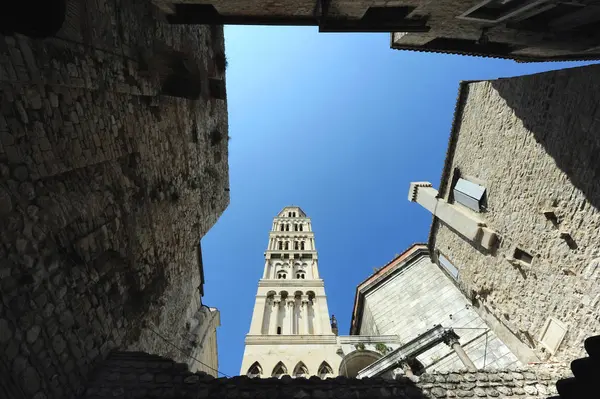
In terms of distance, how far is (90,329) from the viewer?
4.37 m

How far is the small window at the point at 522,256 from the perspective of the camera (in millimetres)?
7367

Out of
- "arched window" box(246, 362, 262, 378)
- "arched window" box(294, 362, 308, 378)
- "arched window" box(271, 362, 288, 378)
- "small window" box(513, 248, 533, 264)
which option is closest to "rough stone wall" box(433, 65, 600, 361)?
"small window" box(513, 248, 533, 264)

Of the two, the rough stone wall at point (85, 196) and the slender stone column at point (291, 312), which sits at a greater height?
the slender stone column at point (291, 312)

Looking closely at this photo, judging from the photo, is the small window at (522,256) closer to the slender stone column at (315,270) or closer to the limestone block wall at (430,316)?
the limestone block wall at (430,316)

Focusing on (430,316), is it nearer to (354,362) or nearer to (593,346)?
(354,362)

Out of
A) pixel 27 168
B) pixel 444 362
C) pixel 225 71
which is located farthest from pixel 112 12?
pixel 444 362

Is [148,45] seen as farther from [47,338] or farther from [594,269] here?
[594,269]

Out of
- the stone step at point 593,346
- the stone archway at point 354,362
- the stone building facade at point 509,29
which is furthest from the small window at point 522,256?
the stone archway at point 354,362

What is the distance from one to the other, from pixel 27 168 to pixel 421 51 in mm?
10132

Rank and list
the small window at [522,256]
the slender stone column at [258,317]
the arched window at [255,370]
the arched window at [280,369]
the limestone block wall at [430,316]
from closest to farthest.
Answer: the small window at [522,256] < the limestone block wall at [430,316] < the arched window at [255,370] < the arched window at [280,369] < the slender stone column at [258,317]

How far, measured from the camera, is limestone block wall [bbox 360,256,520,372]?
33.8 feet

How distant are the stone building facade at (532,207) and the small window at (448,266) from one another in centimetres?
78

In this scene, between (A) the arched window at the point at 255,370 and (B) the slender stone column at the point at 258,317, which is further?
(B) the slender stone column at the point at 258,317

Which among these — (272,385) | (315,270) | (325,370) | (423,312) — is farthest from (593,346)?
(315,270)
